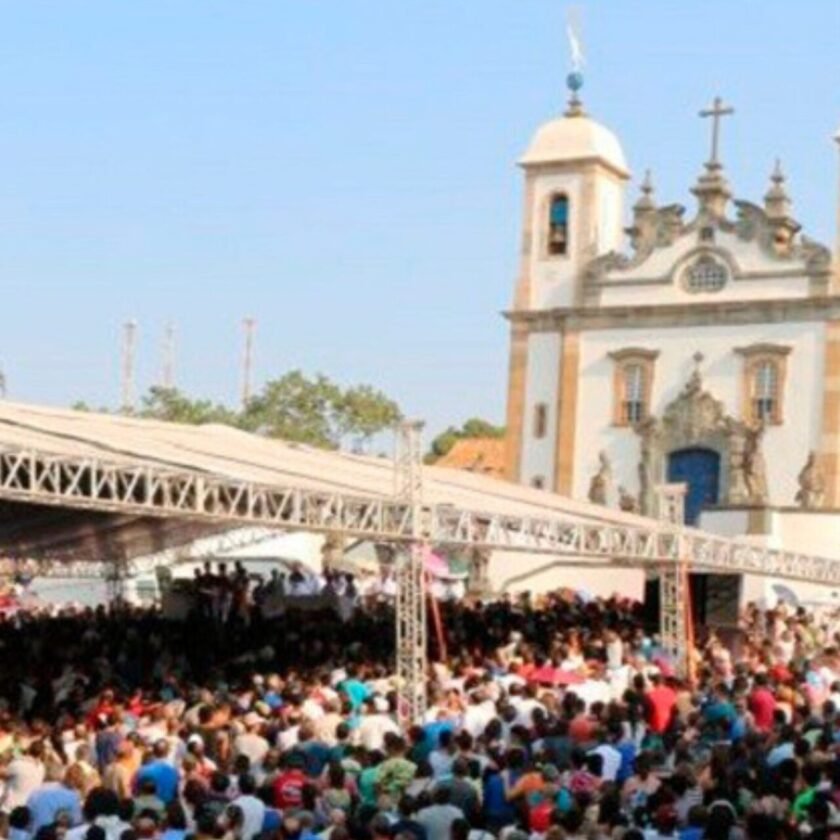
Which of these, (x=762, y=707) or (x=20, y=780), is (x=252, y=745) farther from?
(x=762, y=707)

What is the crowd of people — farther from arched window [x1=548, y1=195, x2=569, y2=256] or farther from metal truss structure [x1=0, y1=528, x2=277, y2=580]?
arched window [x1=548, y1=195, x2=569, y2=256]

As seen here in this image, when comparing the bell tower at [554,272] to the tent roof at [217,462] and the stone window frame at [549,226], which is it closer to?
the stone window frame at [549,226]

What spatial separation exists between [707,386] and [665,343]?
158cm

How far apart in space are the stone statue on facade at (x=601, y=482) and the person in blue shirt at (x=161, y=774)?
32.7m

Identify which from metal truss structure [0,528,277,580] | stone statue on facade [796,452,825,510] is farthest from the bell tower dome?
metal truss structure [0,528,277,580]

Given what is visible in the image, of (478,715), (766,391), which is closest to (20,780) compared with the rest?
(478,715)

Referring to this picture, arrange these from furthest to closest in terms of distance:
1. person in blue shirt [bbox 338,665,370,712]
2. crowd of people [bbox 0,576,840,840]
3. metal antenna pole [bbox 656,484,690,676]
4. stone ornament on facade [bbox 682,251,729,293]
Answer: stone ornament on facade [bbox 682,251,729,293]
metal antenna pole [bbox 656,484,690,676]
person in blue shirt [bbox 338,665,370,712]
crowd of people [bbox 0,576,840,840]

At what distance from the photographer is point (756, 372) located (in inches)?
1817

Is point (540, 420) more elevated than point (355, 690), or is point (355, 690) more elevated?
point (540, 420)

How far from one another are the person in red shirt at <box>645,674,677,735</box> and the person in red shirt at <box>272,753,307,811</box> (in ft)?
15.0

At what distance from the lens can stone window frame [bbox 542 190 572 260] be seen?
49562 mm

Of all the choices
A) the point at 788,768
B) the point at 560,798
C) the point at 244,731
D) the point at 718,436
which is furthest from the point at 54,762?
the point at 718,436

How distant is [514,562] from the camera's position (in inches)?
1700

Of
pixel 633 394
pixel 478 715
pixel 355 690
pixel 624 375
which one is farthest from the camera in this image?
pixel 624 375
